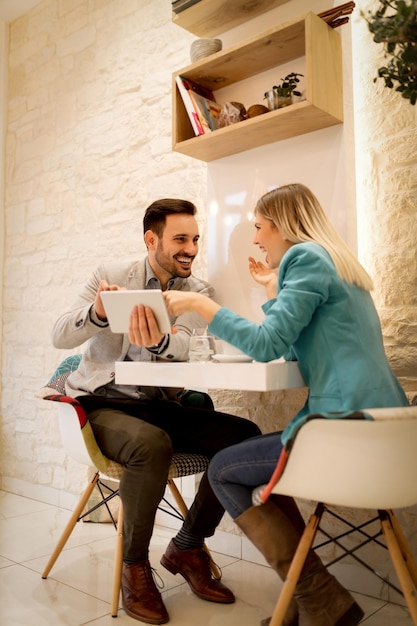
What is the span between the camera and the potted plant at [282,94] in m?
2.29

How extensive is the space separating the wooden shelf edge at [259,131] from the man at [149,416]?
0.30m

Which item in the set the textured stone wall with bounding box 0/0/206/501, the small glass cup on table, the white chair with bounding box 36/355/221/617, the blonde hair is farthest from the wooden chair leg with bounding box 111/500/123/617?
the textured stone wall with bounding box 0/0/206/501

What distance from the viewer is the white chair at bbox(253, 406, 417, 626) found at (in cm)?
134

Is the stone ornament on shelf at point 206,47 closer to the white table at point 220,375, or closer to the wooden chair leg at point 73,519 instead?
the white table at point 220,375

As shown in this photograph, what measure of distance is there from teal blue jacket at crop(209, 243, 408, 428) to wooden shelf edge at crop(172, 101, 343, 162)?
0.81 meters

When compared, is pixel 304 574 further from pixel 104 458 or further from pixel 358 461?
pixel 104 458

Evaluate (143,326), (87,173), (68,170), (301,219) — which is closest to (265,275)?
(301,219)

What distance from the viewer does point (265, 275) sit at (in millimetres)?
2428

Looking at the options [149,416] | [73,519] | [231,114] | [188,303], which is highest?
[231,114]

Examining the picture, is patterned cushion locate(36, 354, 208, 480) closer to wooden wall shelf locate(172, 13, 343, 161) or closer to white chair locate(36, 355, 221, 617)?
white chair locate(36, 355, 221, 617)

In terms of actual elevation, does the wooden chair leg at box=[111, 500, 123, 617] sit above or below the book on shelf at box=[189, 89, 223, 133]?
below

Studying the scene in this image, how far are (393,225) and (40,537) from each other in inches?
85.0

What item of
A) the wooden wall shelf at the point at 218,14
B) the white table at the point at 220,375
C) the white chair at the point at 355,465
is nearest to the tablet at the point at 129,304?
the white table at the point at 220,375

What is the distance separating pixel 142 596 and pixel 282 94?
6.26 ft
